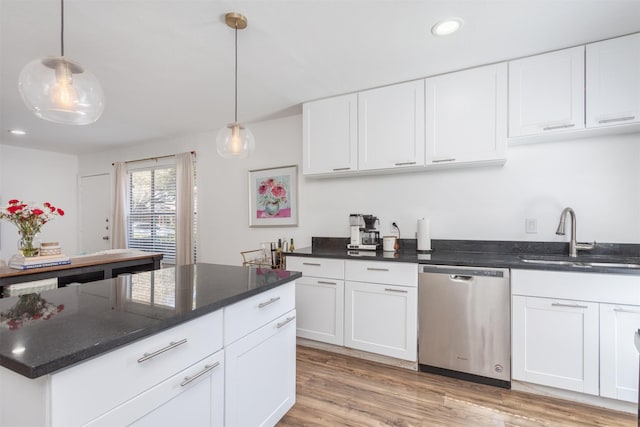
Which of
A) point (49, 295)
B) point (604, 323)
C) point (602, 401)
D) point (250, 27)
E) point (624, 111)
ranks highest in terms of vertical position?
point (250, 27)

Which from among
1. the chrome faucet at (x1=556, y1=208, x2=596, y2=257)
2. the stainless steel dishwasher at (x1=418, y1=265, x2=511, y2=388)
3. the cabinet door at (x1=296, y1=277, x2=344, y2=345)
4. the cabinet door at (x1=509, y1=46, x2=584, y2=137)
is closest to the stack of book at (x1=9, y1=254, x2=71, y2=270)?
the cabinet door at (x1=296, y1=277, x2=344, y2=345)

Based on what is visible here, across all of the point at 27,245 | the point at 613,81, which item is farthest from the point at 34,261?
the point at 613,81

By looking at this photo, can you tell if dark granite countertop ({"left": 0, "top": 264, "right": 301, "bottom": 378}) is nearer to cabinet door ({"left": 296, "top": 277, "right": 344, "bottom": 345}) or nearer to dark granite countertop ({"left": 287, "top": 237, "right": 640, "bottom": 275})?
cabinet door ({"left": 296, "top": 277, "right": 344, "bottom": 345})

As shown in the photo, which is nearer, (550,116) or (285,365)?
(285,365)

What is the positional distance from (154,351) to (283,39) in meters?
1.99

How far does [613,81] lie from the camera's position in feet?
6.53

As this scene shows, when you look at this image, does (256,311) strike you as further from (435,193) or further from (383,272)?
(435,193)

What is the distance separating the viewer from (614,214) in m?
2.22

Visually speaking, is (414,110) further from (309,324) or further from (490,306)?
(309,324)

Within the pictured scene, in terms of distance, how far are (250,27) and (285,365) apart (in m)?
2.11

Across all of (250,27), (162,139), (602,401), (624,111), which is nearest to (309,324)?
(602,401)

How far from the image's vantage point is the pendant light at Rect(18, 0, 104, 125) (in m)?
1.21

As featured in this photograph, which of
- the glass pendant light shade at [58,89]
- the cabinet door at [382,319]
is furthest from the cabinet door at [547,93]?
the glass pendant light shade at [58,89]

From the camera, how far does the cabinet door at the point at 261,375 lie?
1.29m
